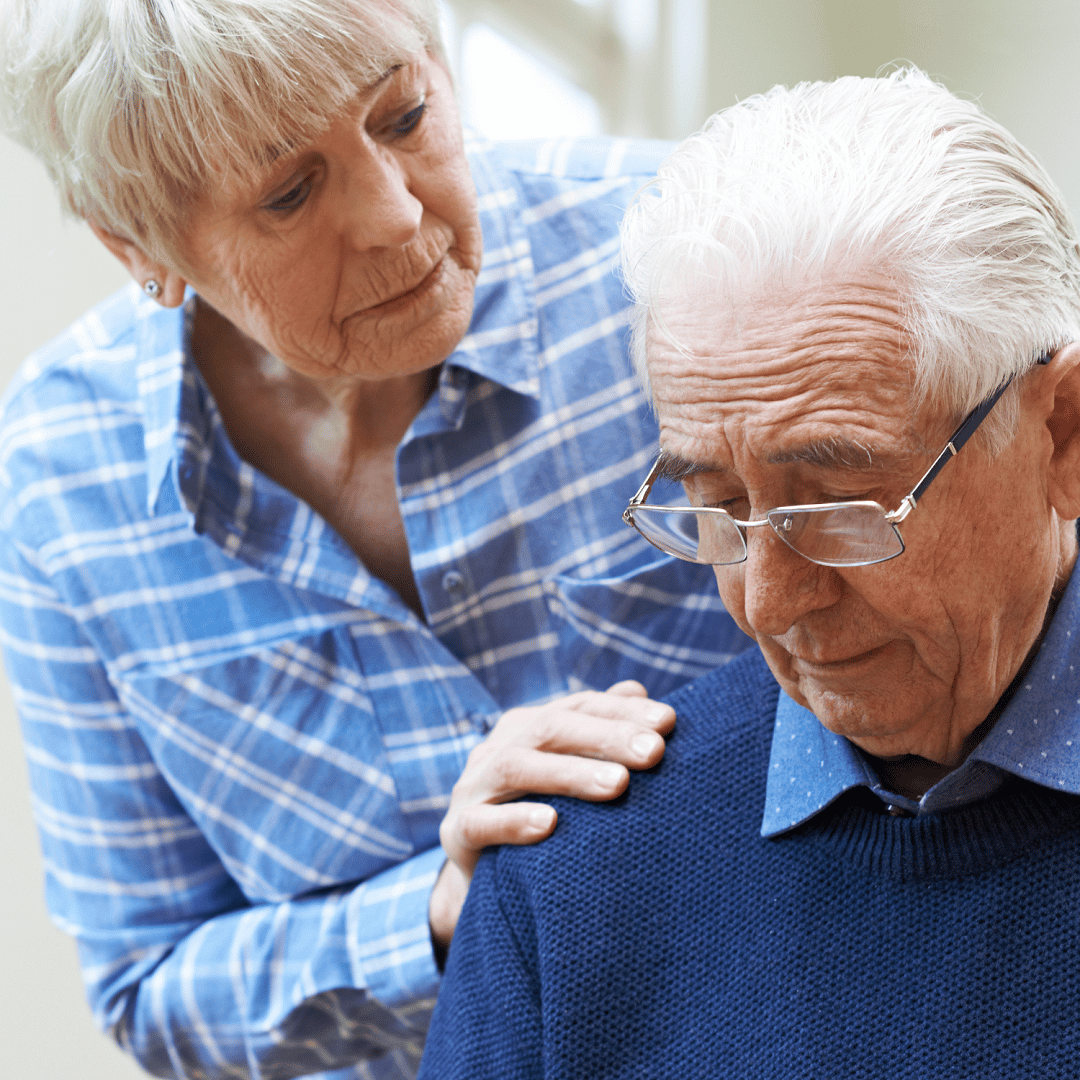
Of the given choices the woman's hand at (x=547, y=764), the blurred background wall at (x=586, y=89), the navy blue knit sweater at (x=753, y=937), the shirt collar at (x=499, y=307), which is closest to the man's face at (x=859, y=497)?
the navy blue knit sweater at (x=753, y=937)

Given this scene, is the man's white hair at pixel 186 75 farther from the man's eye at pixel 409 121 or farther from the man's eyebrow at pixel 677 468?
the man's eyebrow at pixel 677 468

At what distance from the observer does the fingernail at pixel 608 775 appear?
1222 millimetres

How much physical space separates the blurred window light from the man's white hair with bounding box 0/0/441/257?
152 cm

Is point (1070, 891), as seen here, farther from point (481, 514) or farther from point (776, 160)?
point (481, 514)

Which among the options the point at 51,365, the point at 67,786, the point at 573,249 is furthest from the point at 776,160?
the point at 67,786

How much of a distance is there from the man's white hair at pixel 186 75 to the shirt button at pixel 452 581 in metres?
0.53

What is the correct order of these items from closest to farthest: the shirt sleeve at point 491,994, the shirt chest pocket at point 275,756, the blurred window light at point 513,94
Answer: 1. the shirt sleeve at point 491,994
2. the shirt chest pocket at point 275,756
3. the blurred window light at point 513,94

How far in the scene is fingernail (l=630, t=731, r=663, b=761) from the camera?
4.06 feet

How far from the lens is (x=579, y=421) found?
1527 millimetres

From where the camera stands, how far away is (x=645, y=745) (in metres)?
1.24

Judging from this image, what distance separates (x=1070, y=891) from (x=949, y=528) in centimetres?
33

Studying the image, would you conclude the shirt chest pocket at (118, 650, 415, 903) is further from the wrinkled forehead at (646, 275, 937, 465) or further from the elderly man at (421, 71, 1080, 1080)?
the wrinkled forehead at (646, 275, 937, 465)

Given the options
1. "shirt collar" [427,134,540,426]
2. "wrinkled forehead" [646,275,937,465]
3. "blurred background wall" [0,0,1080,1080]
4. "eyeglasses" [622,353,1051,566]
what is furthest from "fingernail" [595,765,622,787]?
"blurred background wall" [0,0,1080,1080]

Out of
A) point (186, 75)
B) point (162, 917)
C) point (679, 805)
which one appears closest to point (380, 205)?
point (186, 75)
